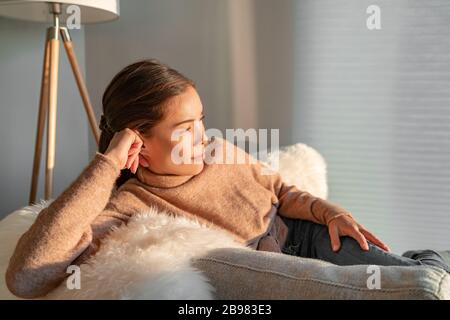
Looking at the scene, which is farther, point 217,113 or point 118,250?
point 217,113

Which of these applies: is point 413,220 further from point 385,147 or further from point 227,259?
point 227,259

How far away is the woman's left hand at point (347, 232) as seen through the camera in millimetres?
977

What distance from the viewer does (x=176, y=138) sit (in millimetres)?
978

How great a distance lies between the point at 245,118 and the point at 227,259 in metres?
1.19

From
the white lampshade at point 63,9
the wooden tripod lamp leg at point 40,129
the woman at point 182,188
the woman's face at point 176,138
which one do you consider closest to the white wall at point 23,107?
the white lampshade at point 63,9

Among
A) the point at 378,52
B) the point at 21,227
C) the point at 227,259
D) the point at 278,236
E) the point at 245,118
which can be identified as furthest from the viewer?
the point at 245,118

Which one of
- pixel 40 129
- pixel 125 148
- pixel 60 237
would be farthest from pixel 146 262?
pixel 40 129

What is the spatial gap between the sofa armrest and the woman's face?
345 mm

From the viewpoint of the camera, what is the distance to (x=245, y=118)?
5.95 feet

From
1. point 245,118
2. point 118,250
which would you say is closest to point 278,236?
point 118,250

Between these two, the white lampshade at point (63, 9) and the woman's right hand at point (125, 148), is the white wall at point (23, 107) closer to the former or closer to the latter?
the white lampshade at point (63, 9)

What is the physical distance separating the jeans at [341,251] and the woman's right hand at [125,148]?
43 centimetres

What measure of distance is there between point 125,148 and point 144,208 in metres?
0.15

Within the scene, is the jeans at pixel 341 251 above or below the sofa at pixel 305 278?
below
